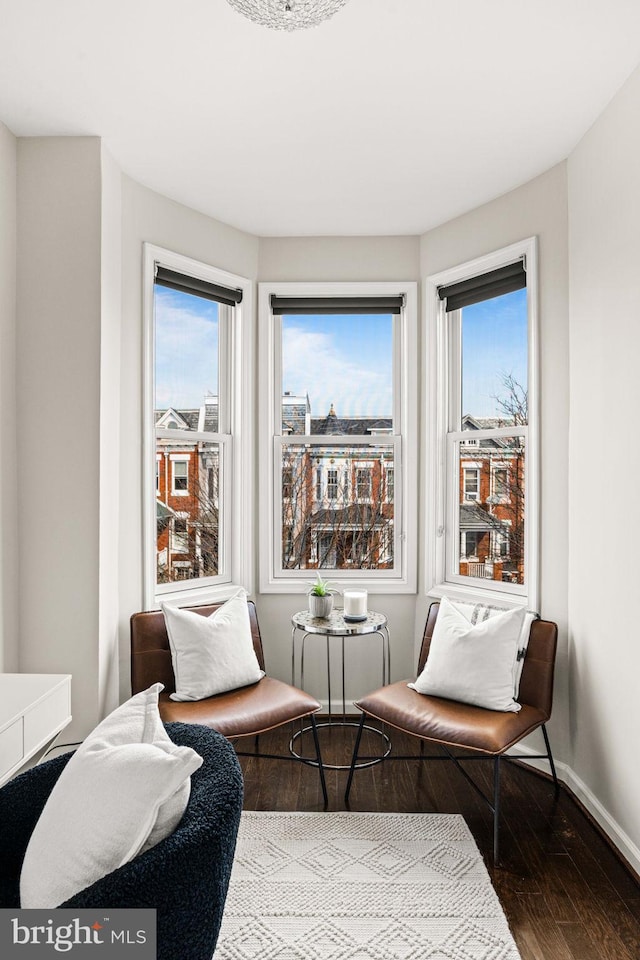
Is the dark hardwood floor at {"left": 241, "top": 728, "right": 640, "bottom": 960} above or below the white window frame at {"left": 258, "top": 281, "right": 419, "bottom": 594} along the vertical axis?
below

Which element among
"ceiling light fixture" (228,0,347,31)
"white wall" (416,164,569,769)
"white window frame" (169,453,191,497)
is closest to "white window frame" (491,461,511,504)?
"white wall" (416,164,569,769)

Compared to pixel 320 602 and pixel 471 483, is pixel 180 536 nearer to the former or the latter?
pixel 320 602

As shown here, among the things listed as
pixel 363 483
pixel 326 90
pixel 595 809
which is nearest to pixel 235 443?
pixel 363 483

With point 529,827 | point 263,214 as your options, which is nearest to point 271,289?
point 263,214

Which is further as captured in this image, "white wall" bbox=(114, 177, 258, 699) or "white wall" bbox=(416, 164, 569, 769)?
"white wall" bbox=(114, 177, 258, 699)

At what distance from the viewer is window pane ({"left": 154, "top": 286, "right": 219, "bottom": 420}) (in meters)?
3.39

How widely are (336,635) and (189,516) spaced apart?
104 centimetres

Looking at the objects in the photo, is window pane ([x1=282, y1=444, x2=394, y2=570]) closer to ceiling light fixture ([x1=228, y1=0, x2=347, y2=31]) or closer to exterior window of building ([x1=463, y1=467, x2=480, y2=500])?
exterior window of building ([x1=463, y1=467, x2=480, y2=500])

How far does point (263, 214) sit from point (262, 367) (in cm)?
79

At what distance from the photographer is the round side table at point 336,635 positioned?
120 inches

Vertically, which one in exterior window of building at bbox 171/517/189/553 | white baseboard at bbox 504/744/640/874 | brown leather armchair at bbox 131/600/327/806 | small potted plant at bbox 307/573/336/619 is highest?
exterior window of building at bbox 171/517/189/553

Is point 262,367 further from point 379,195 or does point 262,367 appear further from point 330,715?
point 330,715

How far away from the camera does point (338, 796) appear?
2.81m

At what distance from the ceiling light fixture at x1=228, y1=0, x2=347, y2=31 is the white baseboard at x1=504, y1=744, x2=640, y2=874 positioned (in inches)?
108
